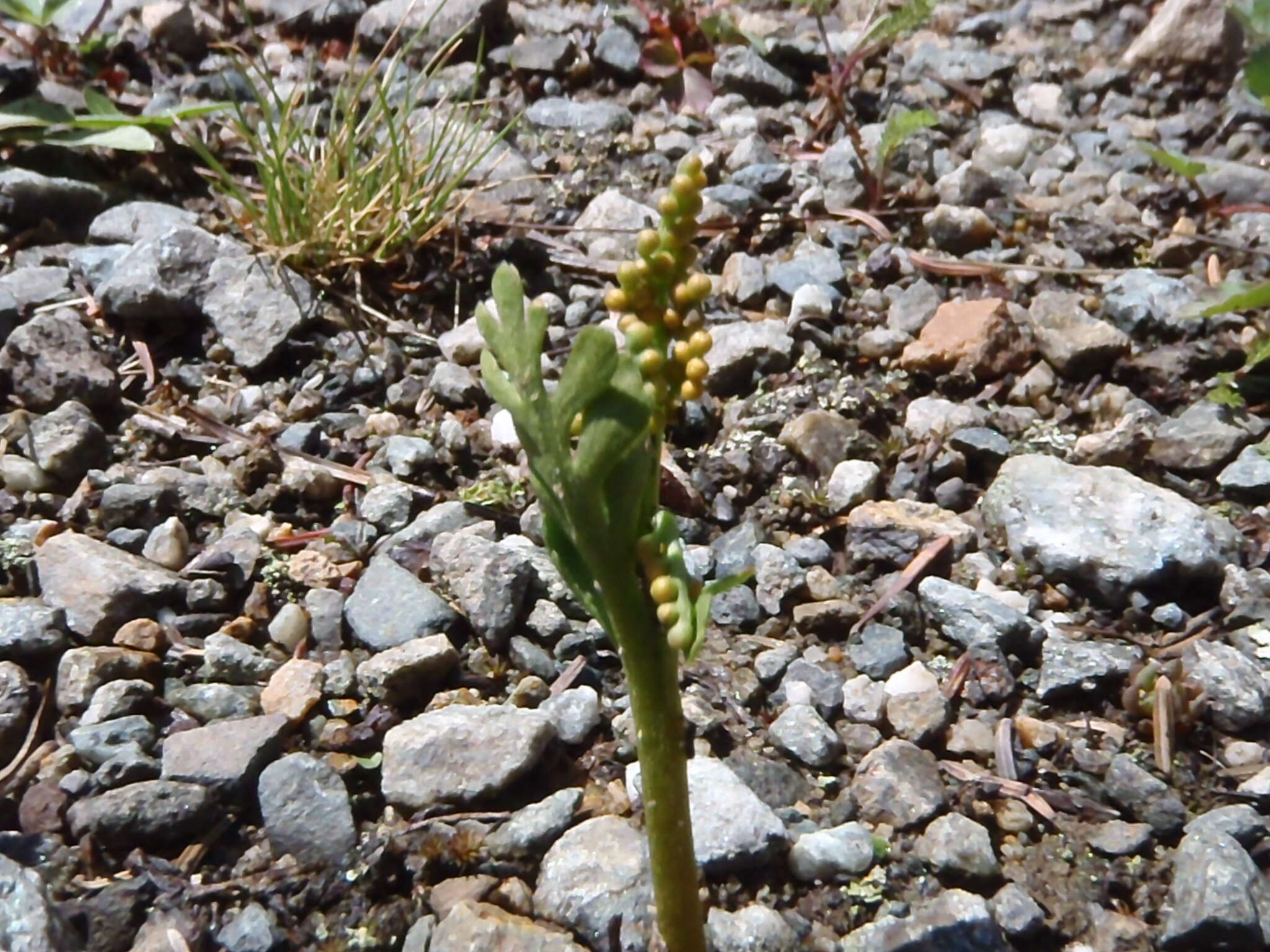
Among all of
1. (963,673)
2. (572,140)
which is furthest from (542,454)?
(572,140)

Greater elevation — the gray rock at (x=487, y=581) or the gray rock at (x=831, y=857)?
the gray rock at (x=487, y=581)

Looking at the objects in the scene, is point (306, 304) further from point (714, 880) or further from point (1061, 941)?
point (1061, 941)

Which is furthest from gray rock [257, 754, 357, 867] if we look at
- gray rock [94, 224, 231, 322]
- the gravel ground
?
gray rock [94, 224, 231, 322]

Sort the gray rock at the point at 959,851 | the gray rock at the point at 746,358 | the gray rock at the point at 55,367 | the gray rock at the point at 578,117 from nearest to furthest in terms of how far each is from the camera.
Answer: the gray rock at the point at 959,851, the gray rock at the point at 55,367, the gray rock at the point at 746,358, the gray rock at the point at 578,117

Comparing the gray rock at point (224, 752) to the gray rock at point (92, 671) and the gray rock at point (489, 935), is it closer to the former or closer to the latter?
the gray rock at point (92, 671)

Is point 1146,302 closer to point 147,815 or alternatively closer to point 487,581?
point 487,581

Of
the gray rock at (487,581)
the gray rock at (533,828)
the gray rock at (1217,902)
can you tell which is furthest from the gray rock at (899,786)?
the gray rock at (487,581)

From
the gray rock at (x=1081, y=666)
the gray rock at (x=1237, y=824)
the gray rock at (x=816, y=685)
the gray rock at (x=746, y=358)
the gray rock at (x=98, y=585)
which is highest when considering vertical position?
the gray rock at (x=746, y=358)
